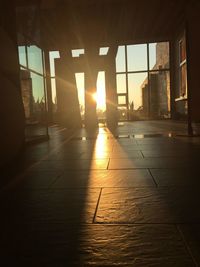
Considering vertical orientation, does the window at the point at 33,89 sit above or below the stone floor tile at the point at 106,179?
above

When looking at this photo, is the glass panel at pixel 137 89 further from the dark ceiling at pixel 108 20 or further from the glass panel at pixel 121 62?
the dark ceiling at pixel 108 20

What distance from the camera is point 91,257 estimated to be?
155 centimetres

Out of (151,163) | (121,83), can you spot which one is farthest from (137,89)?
(151,163)

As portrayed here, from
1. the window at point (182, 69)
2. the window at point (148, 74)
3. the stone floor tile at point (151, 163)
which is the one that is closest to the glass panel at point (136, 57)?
the window at point (148, 74)

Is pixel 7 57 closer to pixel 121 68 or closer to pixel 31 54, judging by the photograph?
pixel 31 54

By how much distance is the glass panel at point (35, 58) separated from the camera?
7.89 metres

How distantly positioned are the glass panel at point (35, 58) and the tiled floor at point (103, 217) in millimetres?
4626

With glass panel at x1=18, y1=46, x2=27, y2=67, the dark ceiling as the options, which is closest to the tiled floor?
glass panel at x1=18, y1=46, x2=27, y2=67

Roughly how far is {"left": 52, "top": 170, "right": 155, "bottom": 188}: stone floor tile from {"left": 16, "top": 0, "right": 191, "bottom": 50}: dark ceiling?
27.8 feet

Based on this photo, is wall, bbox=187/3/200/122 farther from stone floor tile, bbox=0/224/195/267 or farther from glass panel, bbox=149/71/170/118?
stone floor tile, bbox=0/224/195/267

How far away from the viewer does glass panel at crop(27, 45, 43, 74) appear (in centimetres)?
789

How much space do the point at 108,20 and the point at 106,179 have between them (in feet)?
58.0

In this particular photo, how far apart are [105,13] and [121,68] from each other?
7751mm

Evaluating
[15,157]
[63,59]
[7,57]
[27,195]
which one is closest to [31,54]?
[7,57]
